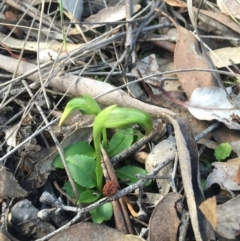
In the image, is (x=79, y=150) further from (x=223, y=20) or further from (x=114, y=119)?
(x=223, y=20)

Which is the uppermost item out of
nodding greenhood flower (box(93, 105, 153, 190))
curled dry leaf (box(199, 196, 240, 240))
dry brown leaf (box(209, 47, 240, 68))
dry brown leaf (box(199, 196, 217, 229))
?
nodding greenhood flower (box(93, 105, 153, 190))

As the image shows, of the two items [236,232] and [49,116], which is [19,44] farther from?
[236,232]

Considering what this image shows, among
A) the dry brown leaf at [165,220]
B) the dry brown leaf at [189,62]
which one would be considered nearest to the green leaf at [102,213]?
the dry brown leaf at [165,220]

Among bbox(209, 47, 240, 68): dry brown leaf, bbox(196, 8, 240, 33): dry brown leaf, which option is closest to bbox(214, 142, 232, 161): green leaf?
bbox(209, 47, 240, 68): dry brown leaf

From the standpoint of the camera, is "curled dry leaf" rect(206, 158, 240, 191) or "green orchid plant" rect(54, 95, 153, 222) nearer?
"green orchid plant" rect(54, 95, 153, 222)

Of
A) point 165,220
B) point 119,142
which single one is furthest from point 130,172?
point 165,220

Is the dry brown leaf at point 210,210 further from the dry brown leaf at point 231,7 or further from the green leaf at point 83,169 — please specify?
the dry brown leaf at point 231,7

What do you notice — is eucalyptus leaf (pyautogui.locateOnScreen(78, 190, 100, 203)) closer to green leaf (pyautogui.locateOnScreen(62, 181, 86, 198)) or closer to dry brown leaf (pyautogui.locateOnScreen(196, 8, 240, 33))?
green leaf (pyautogui.locateOnScreen(62, 181, 86, 198))
